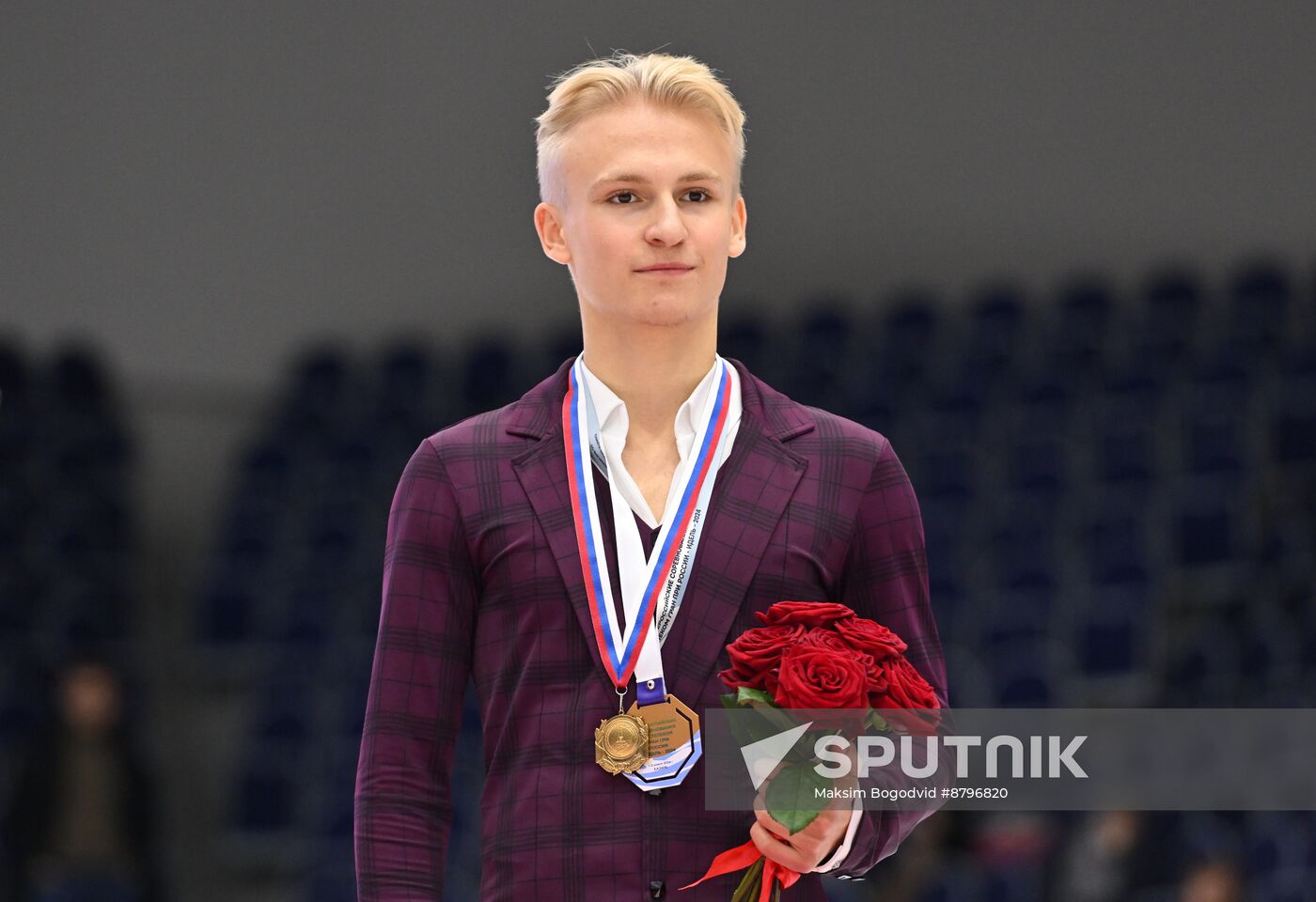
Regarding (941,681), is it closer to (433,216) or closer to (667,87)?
(667,87)

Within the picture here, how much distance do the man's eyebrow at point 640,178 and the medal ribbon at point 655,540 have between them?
0.78 ft

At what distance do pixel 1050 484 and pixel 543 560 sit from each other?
678 cm

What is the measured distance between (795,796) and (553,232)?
0.73m

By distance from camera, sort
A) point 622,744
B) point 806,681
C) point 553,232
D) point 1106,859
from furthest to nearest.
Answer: point 1106,859, point 553,232, point 622,744, point 806,681

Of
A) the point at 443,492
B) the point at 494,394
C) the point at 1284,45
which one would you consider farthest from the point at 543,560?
the point at 1284,45

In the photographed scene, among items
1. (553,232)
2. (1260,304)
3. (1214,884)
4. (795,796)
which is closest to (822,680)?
(795,796)

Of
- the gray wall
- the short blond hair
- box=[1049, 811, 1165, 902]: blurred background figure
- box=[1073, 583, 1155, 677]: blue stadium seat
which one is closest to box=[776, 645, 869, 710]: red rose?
the short blond hair

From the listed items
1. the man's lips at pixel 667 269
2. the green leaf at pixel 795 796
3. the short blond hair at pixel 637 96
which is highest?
the short blond hair at pixel 637 96

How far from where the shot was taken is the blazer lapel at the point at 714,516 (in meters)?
1.93

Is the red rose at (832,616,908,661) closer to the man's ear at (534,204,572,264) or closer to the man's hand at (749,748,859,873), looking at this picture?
the man's hand at (749,748,859,873)

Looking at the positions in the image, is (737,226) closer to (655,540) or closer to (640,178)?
(640,178)

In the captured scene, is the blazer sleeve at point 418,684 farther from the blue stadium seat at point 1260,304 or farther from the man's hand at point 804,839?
the blue stadium seat at point 1260,304

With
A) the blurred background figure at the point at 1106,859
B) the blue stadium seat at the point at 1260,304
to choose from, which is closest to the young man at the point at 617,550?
the blurred background figure at the point at 1106,859

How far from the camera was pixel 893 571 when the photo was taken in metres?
2.00
